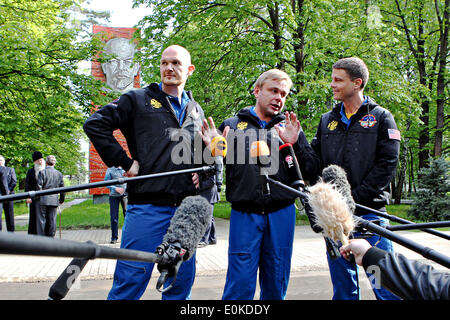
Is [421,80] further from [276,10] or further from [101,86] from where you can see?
[101,86]

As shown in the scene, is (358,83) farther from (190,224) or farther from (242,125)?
(190,224)

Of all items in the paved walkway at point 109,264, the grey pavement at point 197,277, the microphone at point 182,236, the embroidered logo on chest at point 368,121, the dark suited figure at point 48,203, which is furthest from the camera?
the dark suited figure at point 48,203

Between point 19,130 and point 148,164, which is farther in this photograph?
point 19,130

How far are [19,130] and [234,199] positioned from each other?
42.2ft

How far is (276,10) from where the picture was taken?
42.4 ft

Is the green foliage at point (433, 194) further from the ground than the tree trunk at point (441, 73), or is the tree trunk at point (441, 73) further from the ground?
the tree trunk at point (441, 73)

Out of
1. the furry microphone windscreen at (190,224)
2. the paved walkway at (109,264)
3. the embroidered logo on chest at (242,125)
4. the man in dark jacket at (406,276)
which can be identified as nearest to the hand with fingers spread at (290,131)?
the embroidered logo on chest at (242,125)

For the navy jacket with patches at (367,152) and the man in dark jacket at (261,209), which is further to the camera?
the navy jacket with patches at (367,152)

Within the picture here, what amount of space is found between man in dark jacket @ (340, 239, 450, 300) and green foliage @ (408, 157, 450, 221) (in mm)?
14910

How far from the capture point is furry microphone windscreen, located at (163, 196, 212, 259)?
187 centimetres

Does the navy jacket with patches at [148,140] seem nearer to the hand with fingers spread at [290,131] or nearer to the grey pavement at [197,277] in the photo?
the hand with fingers spread at [290,131]

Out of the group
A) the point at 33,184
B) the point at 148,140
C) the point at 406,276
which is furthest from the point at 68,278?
the point at 33,184

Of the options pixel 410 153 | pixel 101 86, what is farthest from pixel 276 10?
pixel 410 153

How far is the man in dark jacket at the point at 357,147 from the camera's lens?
10.6ft
